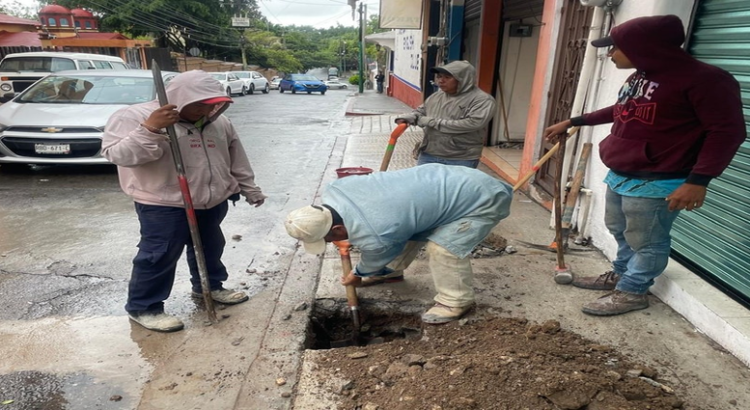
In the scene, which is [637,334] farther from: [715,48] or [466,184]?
[715,48]

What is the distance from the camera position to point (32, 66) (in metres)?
12.3

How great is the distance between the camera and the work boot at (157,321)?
280cm

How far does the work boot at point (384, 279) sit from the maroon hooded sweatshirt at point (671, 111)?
158 cm

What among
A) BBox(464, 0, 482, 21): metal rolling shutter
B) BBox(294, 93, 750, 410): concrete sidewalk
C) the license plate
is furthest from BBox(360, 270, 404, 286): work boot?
BBox(464, 0, 482, 21): metal rolling shutter

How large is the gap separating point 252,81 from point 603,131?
24714mm

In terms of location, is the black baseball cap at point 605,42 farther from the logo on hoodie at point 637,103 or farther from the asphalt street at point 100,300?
the asphalt street at point 100,300

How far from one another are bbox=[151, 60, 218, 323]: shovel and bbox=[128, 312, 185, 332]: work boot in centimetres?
21

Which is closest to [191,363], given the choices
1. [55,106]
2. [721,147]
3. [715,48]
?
[721,147]

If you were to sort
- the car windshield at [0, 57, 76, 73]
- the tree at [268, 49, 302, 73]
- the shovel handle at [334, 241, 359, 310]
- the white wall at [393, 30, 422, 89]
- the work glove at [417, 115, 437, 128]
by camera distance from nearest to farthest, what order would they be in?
1. the shovel handle at [334, 241, 359, 310]
2. the work glove at [417, 115, 437, 128]
3. the car windshield at [0, 57, 76, 73]
4. the white wall at [393, 30, 422, 89]
5. the tree at [268, 49, 302, 73]

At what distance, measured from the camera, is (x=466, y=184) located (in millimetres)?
2609

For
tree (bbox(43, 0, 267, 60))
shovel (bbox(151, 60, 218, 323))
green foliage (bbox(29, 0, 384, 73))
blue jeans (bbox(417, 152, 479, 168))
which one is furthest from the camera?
green foliage (bbox(29, 0, 384, 73))

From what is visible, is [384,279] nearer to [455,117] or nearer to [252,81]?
[455,117]

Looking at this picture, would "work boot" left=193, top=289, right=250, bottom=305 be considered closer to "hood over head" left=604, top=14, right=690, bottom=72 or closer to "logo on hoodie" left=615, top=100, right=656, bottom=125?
"logo on hoodie" left=615, top=100, right=656, bottom=125

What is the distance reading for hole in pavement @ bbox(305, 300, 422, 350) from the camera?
9.80 ft
